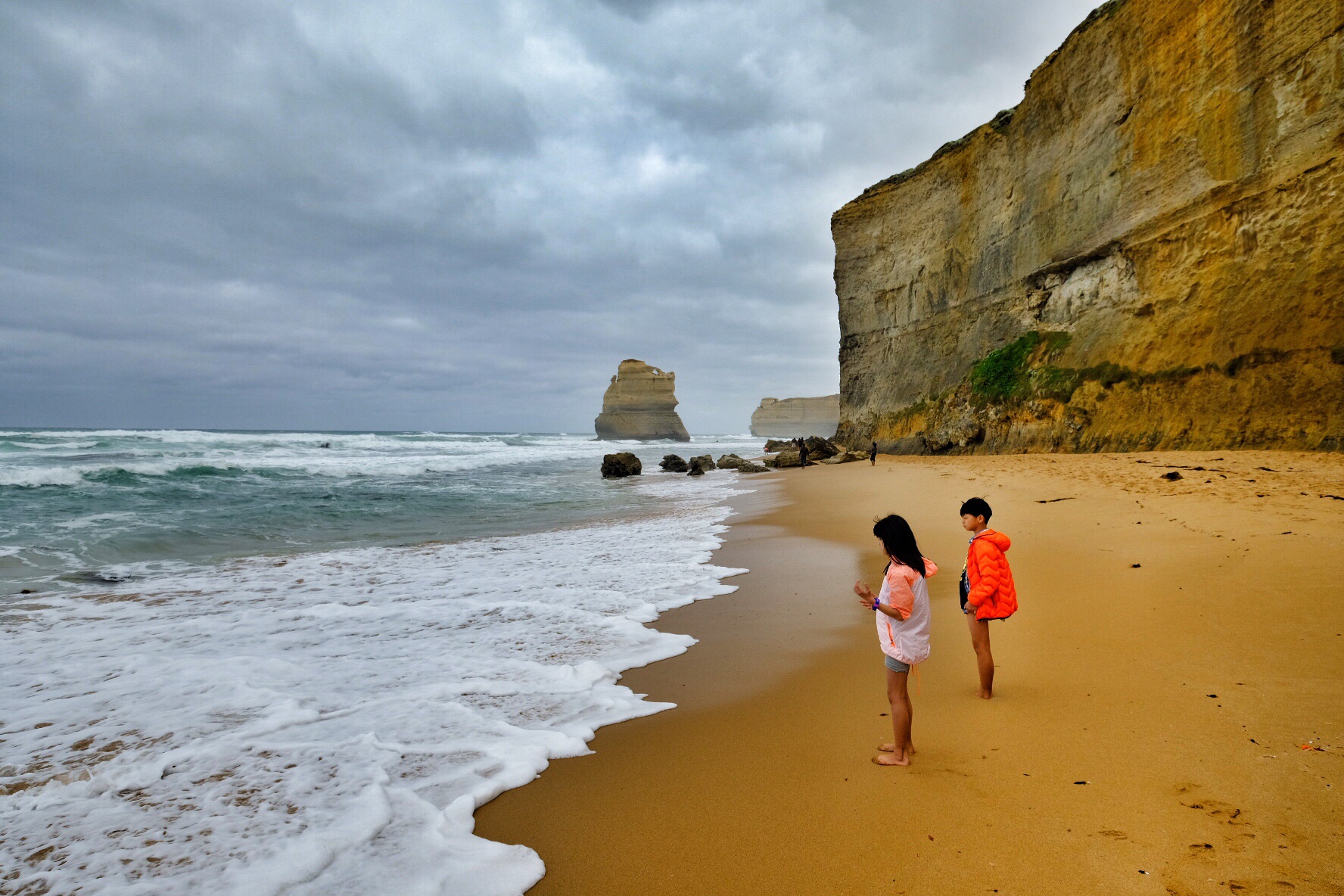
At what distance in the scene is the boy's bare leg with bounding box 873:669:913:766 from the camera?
9.23ft

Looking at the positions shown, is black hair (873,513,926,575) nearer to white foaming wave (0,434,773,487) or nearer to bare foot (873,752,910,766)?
bare foot (873,752,910,766)

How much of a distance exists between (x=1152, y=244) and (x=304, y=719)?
63.9 ft

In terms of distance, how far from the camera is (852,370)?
33.2 meters

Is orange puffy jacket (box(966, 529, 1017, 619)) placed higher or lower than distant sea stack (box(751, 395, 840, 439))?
lower

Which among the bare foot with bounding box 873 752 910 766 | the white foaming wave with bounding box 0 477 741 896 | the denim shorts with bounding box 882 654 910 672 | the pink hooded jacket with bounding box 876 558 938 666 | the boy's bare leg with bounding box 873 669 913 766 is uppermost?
the pink hooded jacket with bounding box 876 558 938 666

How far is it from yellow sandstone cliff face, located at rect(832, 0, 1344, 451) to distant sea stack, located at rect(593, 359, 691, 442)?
229 feet

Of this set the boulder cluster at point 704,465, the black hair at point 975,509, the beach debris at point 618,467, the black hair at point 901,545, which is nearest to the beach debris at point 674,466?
the boulder cluster at point 704,465

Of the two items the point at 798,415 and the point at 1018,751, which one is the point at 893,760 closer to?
the point at 1018,751

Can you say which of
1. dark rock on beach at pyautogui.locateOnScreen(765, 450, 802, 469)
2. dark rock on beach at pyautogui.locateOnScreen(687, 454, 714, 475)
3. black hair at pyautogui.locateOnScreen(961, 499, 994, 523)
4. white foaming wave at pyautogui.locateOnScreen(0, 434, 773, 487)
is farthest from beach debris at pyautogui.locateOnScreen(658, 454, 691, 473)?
black hair at pyautogui.locateOnScreen(961, 499, 994, 523)

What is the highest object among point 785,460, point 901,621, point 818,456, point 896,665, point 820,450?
point 820,450

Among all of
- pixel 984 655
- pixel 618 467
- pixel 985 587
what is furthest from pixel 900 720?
pixel 618 467

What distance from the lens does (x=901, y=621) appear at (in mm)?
2881

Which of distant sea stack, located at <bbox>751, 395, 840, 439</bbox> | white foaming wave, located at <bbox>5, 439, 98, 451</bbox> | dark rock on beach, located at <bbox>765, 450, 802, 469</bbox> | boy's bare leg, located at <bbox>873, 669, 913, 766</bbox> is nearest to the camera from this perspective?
boy's bare leg, located at <bbox>873, 669, 913, 766</bbox>

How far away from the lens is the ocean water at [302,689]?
2461mm
